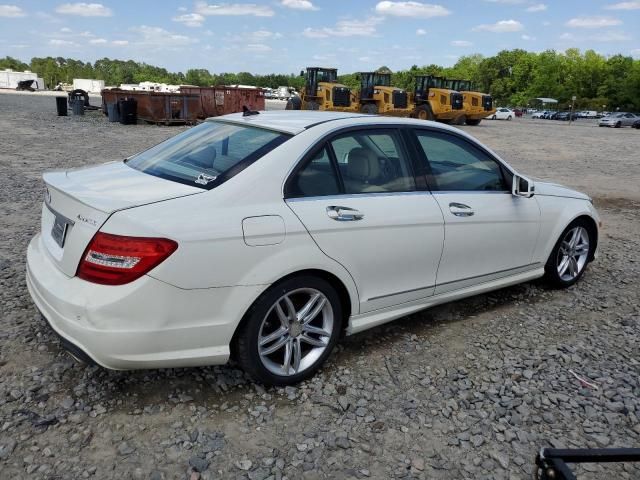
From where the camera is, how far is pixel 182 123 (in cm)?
2398

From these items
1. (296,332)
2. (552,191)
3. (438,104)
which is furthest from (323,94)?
(296,332)

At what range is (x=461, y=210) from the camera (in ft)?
12.2

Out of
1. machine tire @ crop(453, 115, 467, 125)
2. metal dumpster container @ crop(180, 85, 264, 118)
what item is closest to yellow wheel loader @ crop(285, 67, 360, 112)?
metal dumpster container @ crop(180, 85, 264, 118)

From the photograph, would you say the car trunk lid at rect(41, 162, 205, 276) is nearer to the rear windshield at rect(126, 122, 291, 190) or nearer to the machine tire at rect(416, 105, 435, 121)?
the rear windshield at rect(126, 122, 291, 190)

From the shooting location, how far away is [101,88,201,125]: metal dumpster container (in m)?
23.3

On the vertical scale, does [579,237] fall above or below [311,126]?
below

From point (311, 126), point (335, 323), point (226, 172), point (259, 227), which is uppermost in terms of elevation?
point (311, 126)

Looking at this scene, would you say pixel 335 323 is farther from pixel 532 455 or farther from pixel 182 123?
pixel 182 123

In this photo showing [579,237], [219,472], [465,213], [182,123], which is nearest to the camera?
[219,472]

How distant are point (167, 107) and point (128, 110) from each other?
1.68 metres

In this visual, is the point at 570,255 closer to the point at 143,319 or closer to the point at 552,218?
the point at 552,218

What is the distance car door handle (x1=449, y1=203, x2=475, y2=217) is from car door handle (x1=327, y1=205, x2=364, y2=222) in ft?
2.72

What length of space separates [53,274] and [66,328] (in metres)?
0.34

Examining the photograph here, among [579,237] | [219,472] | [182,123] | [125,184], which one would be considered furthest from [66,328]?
[182,123]
